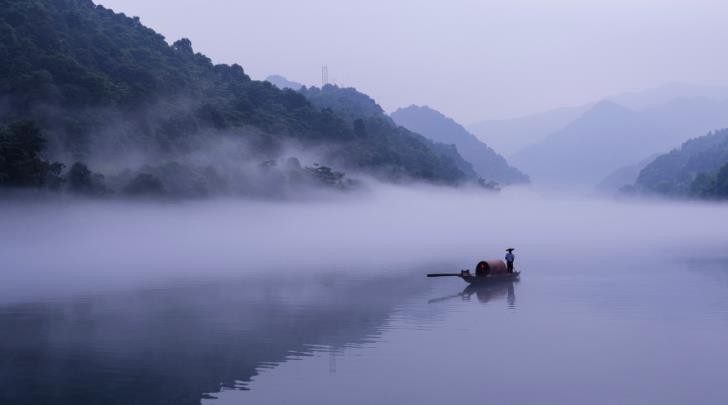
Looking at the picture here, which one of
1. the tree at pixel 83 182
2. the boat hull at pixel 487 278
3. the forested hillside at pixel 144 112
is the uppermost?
the forested hillside at pixel 144 112

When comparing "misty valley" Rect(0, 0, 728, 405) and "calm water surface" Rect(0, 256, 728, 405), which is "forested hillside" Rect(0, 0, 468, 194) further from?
"calm water surface" Rect(0, 256, 728, 405)

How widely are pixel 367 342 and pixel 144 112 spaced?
101m

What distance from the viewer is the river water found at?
1800 cm

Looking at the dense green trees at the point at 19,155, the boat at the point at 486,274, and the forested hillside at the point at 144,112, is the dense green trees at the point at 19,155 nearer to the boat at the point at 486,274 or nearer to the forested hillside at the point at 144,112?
the forested hillside at the point at 144,112

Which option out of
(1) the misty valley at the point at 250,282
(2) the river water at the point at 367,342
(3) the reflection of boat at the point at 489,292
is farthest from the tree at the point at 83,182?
(3) the reflection of boat at the point at 489,292

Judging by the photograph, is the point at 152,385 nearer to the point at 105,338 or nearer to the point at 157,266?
the point at 105,338

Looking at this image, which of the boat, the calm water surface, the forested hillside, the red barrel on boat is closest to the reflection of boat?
the calm water surface

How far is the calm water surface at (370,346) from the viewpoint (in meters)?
17.9

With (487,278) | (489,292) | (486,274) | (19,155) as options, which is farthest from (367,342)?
(19,155)

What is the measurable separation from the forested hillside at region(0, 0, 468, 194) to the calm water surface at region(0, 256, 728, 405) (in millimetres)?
44740

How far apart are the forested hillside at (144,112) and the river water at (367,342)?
4368cm

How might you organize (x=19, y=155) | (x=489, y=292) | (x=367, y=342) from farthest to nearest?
(x=19, y=155) → (x=489, y=292) → (x=367, y=342)

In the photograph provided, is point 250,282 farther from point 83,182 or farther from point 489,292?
point 83,182

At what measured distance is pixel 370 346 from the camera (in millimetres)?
23172
